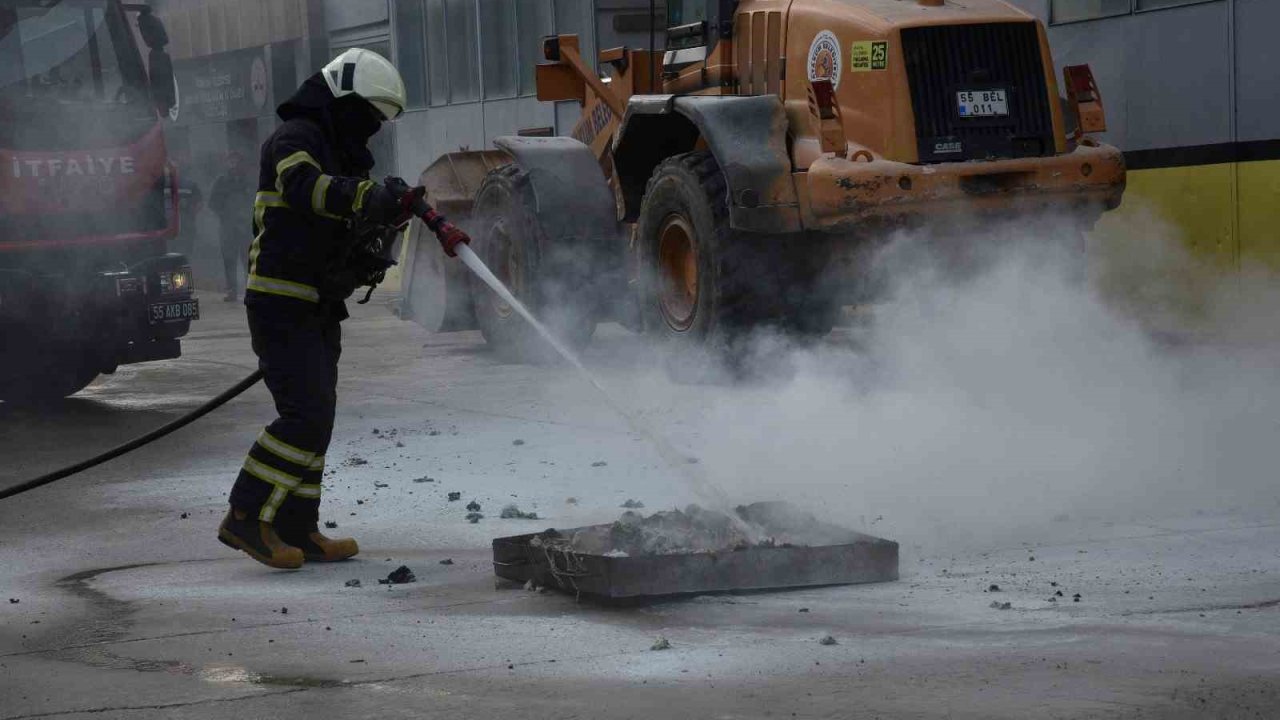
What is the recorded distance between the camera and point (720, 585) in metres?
5.66

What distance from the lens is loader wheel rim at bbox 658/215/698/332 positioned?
471 inches

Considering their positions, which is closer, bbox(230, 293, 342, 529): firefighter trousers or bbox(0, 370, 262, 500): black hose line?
bbox(230, 293, 342, 529): firefighter trousers

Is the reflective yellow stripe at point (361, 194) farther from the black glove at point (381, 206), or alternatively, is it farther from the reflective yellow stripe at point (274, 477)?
the reflective yellow stripe at point (274, 477)

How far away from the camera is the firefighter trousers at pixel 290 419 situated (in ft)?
21.5

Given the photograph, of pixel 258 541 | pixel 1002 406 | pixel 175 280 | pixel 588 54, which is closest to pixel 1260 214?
pixel 1002 406

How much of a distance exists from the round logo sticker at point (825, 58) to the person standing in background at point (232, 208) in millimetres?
13051

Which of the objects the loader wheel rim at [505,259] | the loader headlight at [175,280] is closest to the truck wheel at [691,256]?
the loader wheel rim at [505,259]

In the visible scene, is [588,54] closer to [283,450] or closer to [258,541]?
[283,450]

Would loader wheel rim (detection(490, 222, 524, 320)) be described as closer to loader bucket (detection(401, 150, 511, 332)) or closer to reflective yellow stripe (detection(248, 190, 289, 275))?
loader bucket (detection(401, 150, 511, 332))

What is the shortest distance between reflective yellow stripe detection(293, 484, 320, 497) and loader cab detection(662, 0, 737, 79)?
619 centimetres

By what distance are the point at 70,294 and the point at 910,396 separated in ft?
17.6

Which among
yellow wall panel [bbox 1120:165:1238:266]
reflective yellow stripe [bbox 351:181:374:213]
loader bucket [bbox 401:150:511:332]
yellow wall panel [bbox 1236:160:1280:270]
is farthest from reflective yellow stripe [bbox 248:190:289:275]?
yellow wall panel [bbox 1120:165:1238:266]

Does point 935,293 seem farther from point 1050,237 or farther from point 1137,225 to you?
point 1137,225

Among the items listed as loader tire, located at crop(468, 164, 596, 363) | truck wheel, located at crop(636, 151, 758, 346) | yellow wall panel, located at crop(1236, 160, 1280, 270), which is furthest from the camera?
loader tire, located at crop(468, 164, 596, 363)
